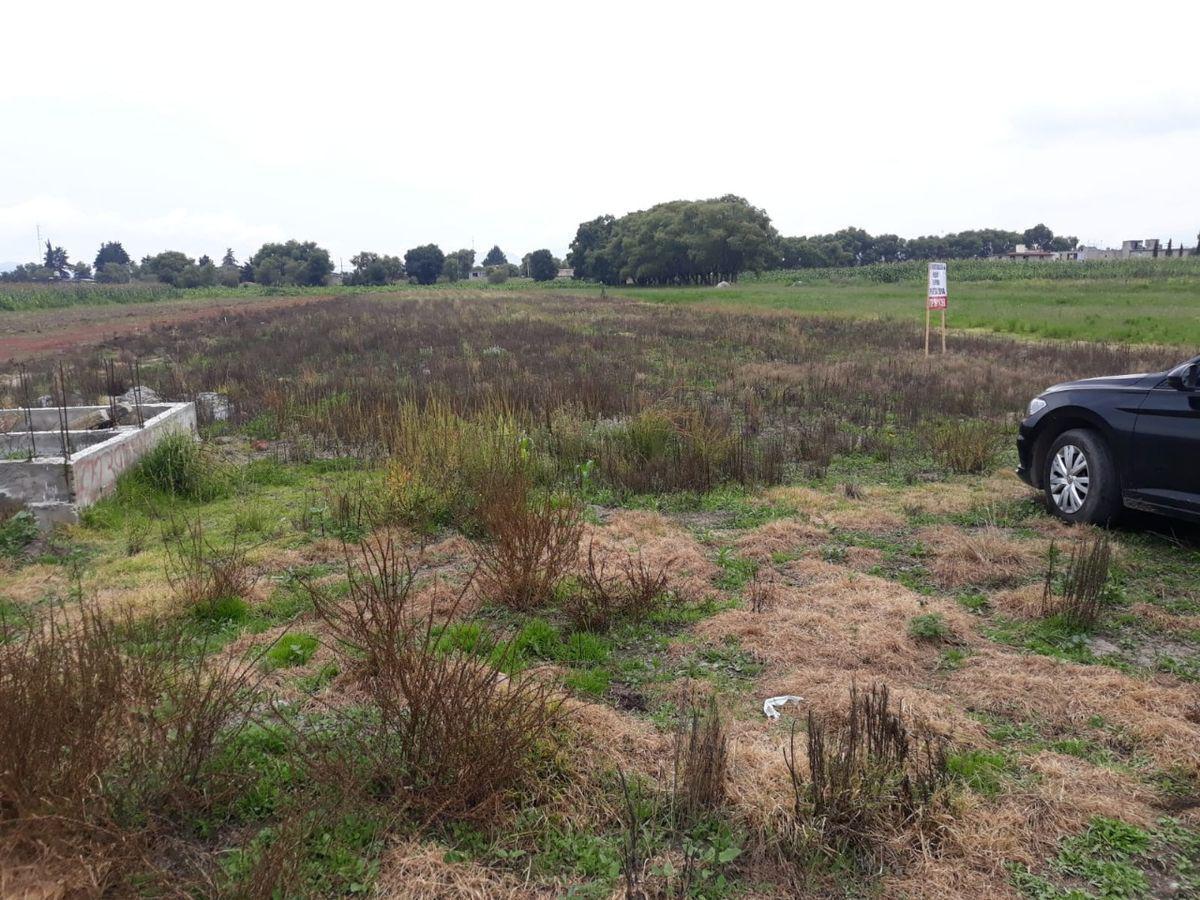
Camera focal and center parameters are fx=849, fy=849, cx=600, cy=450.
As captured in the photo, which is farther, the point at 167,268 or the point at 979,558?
the point at 167,268

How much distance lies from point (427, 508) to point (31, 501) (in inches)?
154

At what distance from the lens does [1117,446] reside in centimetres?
718

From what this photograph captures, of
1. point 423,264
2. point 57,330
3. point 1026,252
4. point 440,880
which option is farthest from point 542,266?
point 440,880

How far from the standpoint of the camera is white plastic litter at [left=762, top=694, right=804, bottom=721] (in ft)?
14.5

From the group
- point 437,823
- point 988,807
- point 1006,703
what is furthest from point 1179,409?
point 437,823

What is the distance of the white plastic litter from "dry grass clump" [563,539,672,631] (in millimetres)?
1344

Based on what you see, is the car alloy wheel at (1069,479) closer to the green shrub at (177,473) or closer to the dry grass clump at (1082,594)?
the dry grass clump at (1082,594)

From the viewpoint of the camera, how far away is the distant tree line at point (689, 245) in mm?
81500

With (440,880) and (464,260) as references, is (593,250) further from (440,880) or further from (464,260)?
(440,880)

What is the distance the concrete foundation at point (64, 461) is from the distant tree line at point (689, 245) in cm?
7378

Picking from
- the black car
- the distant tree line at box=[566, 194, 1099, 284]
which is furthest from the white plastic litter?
the distant tree line at box=[566, 194, 1099, 284]

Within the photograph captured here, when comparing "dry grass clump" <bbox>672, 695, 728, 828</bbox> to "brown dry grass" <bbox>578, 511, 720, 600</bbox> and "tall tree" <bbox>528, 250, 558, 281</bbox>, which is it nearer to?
"brown dry grass" <bbox>578, 511, 720, 600</bbox>

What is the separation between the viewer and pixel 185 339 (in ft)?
96.5

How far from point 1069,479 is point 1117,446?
0.64m
